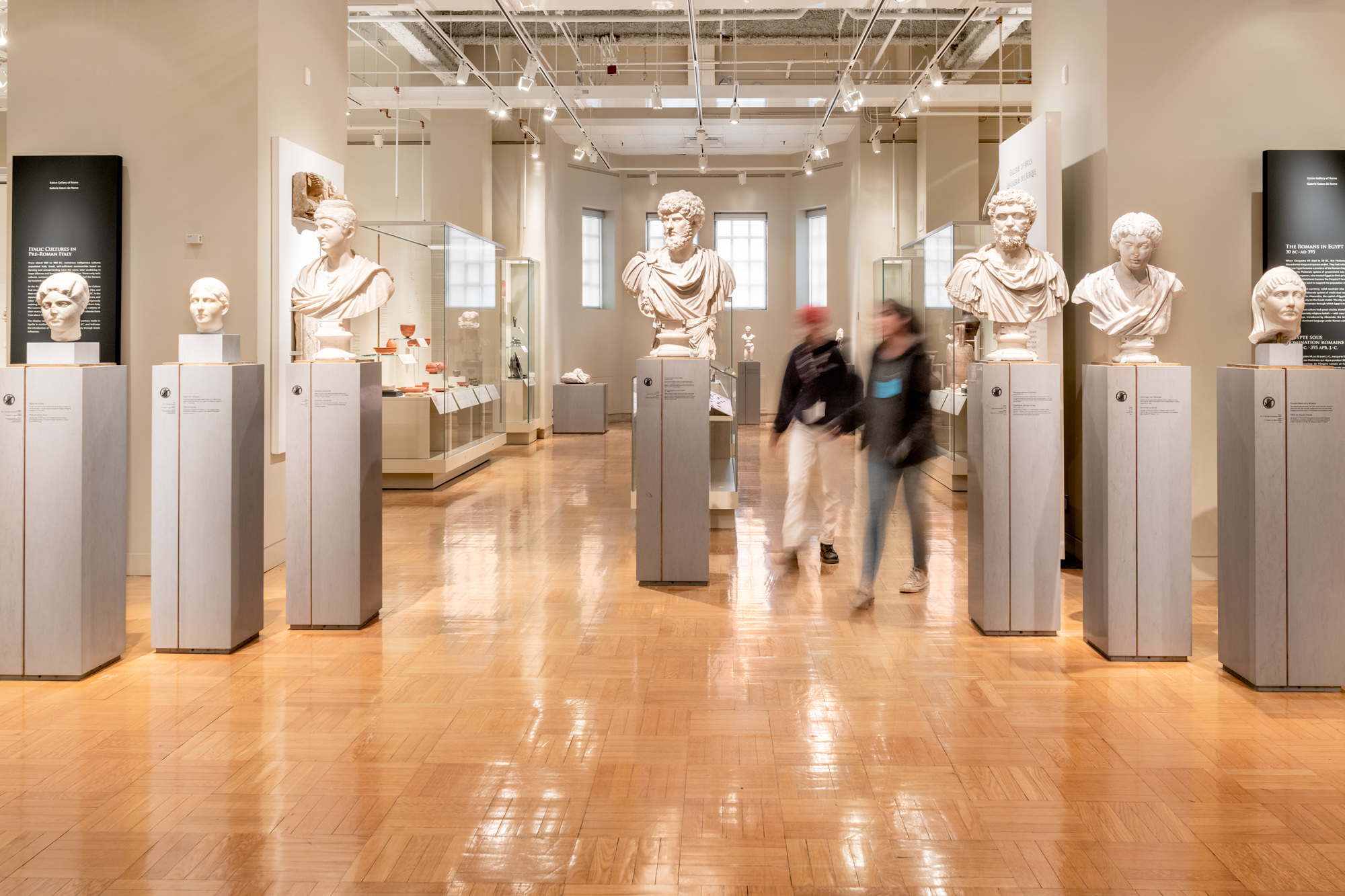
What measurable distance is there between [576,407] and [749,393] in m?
3.12

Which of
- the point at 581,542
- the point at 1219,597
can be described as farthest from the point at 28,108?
the point at 1219,597

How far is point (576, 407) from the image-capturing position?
1648 cm

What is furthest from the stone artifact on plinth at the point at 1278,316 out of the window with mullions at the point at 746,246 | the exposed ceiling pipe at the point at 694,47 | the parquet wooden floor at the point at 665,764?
the window with mullions at the point at 746,246

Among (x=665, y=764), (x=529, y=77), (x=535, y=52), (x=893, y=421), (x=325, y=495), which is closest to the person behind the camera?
(x=665, y=764)

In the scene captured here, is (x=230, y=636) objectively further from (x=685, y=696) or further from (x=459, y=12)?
(x=459, y=12)

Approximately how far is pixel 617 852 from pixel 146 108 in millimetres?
5650

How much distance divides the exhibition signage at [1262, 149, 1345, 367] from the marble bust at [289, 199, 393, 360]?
197 inches

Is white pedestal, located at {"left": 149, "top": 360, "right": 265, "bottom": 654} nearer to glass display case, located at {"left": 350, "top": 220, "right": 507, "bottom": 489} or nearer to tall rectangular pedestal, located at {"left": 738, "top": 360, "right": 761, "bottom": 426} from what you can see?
glass display case, located at {"left": 350, "top": 220, "right": 507, "bottom": 489}

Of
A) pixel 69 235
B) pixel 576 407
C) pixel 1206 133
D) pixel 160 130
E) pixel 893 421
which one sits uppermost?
pixel 160 130

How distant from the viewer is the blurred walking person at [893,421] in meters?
5.44

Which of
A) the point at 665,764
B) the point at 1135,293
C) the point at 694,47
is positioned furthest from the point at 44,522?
the point at 694,47

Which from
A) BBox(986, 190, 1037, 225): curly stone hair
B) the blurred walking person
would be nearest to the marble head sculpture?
BBox(986, 190, 1037, 225): curly stone hair

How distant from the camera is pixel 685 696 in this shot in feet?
13.2

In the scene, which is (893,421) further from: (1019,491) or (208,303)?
(208,303)
